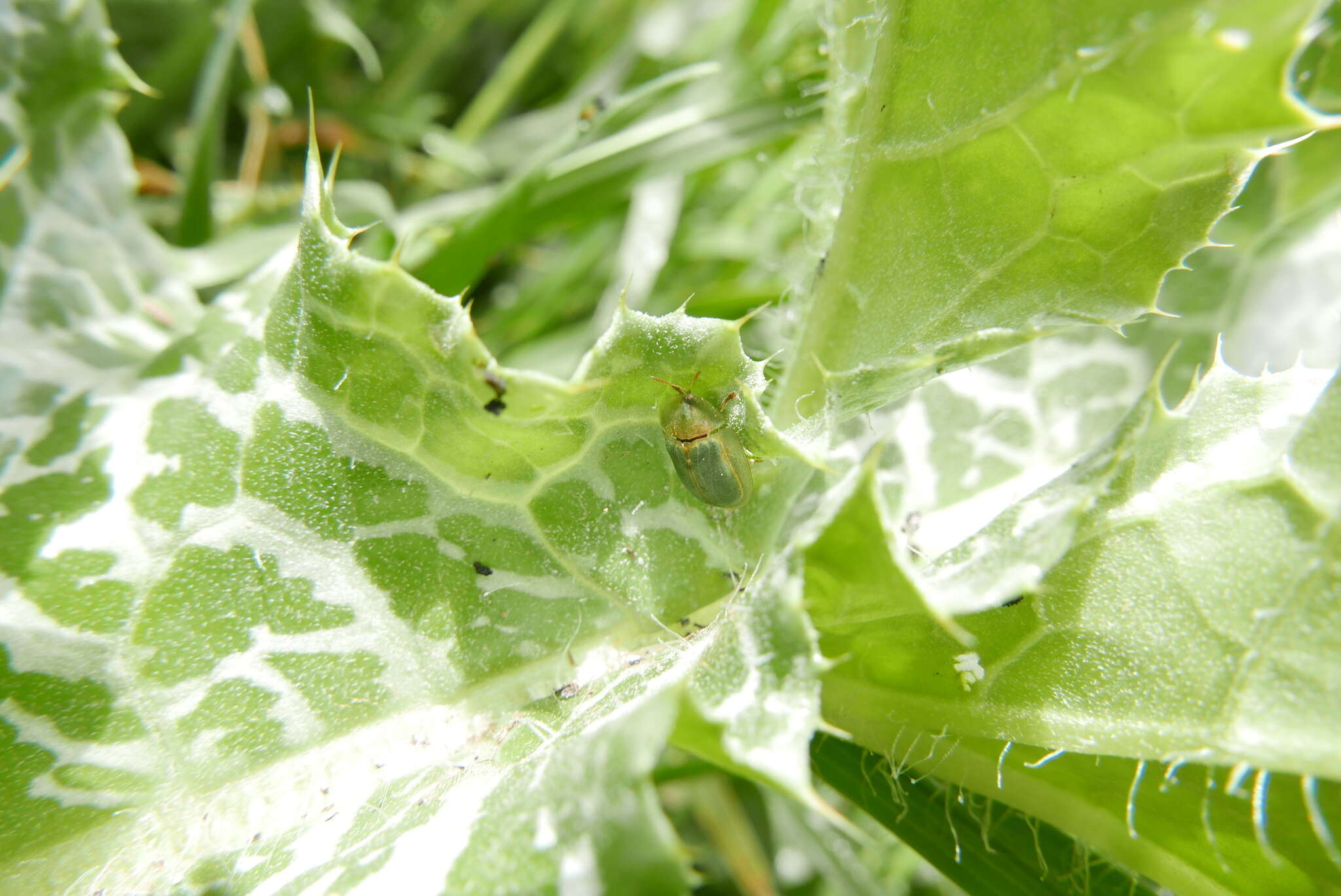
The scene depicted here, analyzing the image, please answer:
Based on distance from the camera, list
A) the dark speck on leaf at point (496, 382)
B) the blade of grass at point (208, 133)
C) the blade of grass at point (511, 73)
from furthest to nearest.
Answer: the blade of grass at point (511, 73) < the blade of grass at point (208, 133) < the dark speck on leaf at point (496, 382)

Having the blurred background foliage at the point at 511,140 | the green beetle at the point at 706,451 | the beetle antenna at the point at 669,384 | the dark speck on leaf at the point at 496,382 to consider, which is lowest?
the green beetle at the point at 706,451

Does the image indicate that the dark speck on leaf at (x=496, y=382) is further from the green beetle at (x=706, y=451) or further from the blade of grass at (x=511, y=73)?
the blade of grass at (x=511, y=73)

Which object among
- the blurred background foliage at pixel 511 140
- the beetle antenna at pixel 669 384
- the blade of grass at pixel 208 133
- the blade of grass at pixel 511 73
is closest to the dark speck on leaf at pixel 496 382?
the beetle antenna at pixel 669 384

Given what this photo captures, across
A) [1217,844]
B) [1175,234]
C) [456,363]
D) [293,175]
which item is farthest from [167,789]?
[293,175]

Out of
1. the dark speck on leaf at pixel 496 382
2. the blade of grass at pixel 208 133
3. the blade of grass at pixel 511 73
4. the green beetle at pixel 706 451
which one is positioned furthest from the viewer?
the blade of grass at pixel 511 73

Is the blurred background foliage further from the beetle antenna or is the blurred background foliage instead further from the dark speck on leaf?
the dark speck on leaf

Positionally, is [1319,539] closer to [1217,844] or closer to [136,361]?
[1217,844]

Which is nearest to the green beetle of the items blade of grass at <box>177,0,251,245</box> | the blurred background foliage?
the blurred background foliage

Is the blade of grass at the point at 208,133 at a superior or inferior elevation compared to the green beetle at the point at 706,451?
superior
